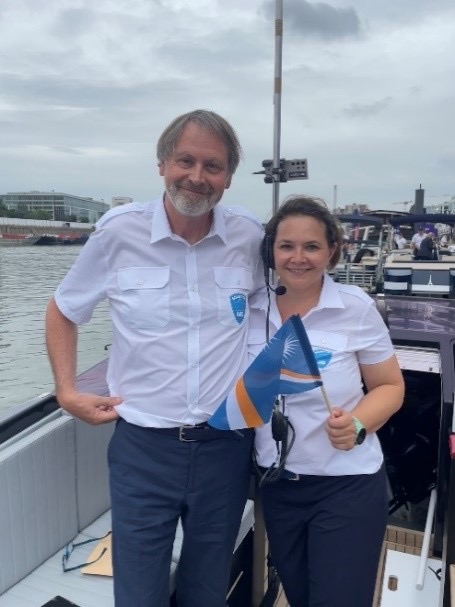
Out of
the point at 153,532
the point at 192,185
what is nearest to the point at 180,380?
the point at 153,532

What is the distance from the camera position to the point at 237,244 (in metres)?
1.84

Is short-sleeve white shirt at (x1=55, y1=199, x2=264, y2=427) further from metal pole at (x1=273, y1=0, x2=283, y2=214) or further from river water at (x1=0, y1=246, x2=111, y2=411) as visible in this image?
metal pole at (x1=273, y1=0, x2=283, y2=214)

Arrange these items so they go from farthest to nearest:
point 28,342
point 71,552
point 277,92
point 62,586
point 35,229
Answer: point 35,229, point 28,342, point 277,92, point 71,552, point 62,586

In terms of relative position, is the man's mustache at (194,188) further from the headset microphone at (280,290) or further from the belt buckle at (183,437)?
the belt buckle at (183,437)

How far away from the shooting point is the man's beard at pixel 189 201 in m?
1.68

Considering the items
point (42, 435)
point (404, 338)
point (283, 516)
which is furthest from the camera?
point (404, 338)

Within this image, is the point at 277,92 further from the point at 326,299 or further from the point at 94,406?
the point at 94,406

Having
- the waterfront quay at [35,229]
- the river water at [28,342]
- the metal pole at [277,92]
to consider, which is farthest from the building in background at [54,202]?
the metal pole at [277,92]

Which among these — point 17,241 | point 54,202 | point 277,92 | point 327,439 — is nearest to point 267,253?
point 327,439

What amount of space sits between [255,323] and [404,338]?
4.26 feet

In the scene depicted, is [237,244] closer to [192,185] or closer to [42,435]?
[192,185]

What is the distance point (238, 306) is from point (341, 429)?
0.50 m

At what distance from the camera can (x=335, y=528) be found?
164cm

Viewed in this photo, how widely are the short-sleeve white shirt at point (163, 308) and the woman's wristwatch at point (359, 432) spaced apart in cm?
40
